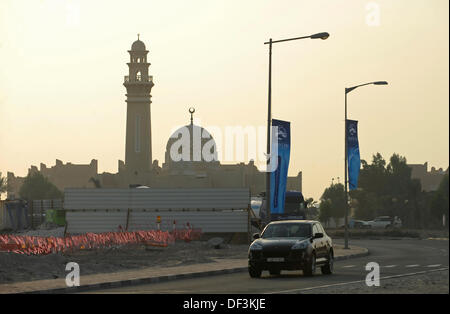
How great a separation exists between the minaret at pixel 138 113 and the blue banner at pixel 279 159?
235 ft

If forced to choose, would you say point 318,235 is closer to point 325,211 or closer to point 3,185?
point 325,211

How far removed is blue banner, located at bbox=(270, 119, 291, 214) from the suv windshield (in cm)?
1054

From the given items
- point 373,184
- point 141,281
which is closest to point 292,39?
point 141,281

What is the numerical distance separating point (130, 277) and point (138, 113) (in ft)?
284

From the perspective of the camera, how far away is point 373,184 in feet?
455

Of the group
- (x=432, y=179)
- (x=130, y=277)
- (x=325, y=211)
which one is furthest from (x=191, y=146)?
(x=432, y=179)

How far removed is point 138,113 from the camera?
112875 mm

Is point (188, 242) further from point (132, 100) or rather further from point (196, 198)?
point (132, 100)

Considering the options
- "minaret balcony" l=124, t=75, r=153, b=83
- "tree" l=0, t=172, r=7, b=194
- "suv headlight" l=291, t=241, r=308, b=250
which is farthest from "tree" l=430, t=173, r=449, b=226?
"tree" l=0, t=172, r=7, b=194

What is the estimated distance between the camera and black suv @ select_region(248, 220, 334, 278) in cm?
2747

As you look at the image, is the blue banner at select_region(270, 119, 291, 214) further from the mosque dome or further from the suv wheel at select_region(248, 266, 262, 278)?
the mosque dome

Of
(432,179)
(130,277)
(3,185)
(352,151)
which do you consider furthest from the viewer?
(3,185)

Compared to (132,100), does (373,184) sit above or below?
below
